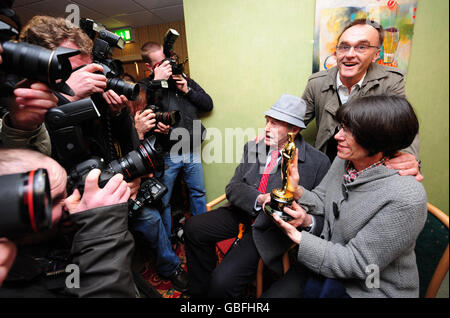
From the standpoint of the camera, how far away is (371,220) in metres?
0.87

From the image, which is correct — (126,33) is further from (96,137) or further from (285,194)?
(285,194)

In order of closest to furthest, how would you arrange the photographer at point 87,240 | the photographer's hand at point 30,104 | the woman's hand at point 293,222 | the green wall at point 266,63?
1. the photographer at point 87,240
2. the photographer's hand at point 30,104
3. the woman's hand at point 293,222
4. the green wall at point 266,63

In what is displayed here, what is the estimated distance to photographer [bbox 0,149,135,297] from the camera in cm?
71

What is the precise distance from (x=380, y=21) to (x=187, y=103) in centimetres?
174

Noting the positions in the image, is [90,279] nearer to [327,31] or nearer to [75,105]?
[75,105]

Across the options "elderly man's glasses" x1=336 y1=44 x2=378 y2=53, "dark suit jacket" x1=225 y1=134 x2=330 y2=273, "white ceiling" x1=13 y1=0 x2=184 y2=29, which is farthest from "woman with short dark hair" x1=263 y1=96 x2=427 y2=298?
"white ceiling" x1=13 y1=0 x2=184 y2=29

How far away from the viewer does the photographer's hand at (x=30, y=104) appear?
86 centimetres

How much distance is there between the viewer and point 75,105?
3.08 ft

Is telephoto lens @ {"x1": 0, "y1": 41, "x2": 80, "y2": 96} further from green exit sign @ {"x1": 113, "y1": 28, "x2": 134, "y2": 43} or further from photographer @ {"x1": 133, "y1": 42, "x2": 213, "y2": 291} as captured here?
green exit sign @ {"x1": 113, "y1": 28, "x2": 134, "y2": 43}

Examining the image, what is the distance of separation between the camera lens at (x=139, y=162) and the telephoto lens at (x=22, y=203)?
56 centimetres

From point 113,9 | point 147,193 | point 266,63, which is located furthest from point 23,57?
point 113,9

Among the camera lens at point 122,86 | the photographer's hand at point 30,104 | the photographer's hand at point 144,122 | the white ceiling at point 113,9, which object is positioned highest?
the white ceiling at point 113,9

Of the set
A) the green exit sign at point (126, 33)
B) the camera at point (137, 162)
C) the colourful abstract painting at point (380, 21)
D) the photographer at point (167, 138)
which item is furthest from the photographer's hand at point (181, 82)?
the green exit sign at point (126, 33)

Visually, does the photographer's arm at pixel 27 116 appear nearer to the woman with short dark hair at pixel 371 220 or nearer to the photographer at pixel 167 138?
the photographer at pixel 167 138
